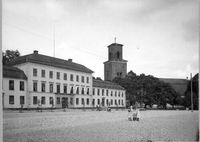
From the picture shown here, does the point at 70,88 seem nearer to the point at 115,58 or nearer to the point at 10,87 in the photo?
the point at 115,58

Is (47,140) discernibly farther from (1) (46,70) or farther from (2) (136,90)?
(1) (46,70)

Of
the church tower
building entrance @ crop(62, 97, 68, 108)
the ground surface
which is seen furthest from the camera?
building entrance @ crop(62, 97, 68, 108)

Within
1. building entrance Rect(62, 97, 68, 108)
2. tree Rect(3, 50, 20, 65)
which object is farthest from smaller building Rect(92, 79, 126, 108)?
tree Rect(3, 50, 20, 65)

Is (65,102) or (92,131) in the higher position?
(92,131)

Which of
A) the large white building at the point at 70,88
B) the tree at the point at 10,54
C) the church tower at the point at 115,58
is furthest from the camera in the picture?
the large white building at the point at 70,88

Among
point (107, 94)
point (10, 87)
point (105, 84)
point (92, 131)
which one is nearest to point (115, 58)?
point (10, 87)

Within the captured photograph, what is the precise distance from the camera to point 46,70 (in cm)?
3052

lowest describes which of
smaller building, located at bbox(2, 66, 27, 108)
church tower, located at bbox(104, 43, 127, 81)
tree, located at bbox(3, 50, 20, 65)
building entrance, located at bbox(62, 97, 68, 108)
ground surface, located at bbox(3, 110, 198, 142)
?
building entrance, located at bbox(62, 97, 68, 108)

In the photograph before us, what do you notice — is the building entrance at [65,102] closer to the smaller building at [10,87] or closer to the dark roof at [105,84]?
the dark roof at [105,84]

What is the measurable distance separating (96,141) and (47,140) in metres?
1.01

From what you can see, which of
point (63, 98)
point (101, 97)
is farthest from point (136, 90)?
point (101, 97)

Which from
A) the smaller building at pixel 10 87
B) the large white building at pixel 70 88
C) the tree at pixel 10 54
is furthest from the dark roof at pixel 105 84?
the tree at pixel 10 54

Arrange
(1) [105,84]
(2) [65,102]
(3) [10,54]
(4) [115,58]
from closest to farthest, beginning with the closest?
(3) [10,54], (4) [115,58], (2) [65,102], (1) [105,84]

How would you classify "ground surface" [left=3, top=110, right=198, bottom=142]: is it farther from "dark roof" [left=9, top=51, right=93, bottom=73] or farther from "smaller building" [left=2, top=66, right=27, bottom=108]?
"dark roof" [left=9, top=51, right=93, bottom=73]
